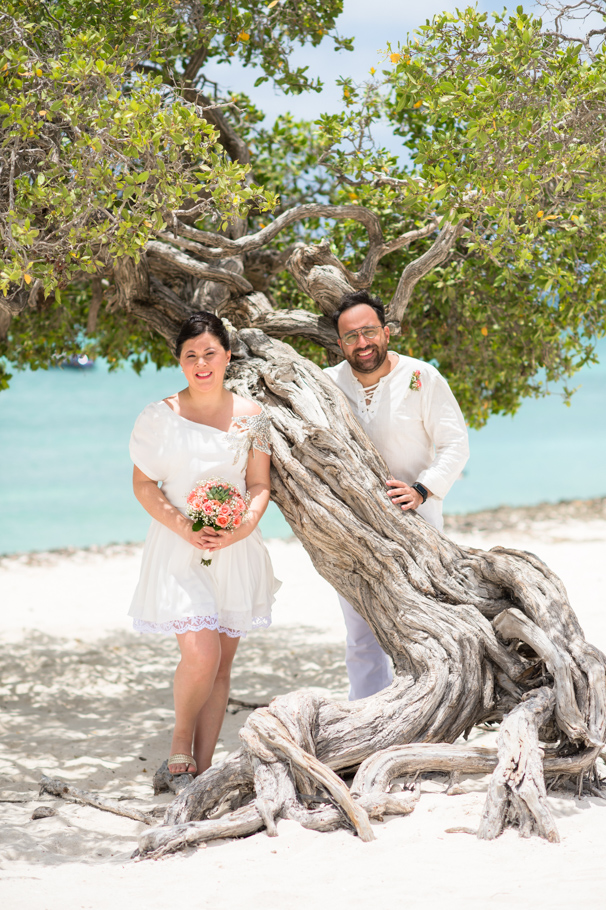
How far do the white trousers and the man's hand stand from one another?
879 mm

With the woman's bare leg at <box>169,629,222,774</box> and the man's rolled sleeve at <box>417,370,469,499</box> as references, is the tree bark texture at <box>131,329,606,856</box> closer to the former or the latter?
the man's rolled sleeve at <box>417,370,469,499</box>

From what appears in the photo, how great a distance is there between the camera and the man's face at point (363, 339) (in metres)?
4.49

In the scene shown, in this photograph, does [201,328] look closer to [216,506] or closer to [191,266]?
[216,506]

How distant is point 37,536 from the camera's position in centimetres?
2022

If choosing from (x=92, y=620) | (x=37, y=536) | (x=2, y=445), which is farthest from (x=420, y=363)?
(x=2, y=445)

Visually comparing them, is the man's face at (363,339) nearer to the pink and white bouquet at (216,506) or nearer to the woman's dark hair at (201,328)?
the woman's dark hair at (201,328)

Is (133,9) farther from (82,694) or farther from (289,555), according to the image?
(289,555)

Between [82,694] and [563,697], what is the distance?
14.4ft

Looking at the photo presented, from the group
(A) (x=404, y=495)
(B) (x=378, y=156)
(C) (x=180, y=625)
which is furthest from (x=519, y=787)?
(B) (x=378, y=156)

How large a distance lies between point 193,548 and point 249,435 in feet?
2.31

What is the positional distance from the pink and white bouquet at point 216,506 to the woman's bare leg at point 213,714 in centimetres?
76

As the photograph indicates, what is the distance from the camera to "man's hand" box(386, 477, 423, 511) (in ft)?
14.4

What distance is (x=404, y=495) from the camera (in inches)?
173

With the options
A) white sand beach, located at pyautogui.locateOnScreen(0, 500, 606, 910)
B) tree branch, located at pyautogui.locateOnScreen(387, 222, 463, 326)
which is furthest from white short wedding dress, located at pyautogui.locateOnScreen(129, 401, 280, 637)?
tree branch, located at pyautogui.locateOnScreen(387, 222, 463, 326)
